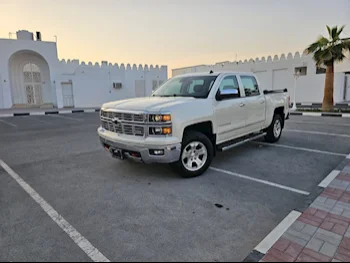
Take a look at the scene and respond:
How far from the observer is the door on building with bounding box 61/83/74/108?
23.5 meters

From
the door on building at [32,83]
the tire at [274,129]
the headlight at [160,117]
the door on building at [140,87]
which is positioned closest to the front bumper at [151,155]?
the headlight at [160,117]

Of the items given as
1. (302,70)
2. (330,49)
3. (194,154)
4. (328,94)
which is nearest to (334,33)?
(330,49)

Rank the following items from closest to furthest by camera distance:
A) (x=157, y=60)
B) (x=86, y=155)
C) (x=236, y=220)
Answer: (x=236, y=220) < (x=86, y=155) < (x=157, y=60)

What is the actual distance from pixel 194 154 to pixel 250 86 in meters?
2.62

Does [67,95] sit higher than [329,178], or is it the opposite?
[67,95]

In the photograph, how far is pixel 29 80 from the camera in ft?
79.0

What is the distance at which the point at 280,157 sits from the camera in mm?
5848

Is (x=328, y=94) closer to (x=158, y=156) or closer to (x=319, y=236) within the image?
(x=158, y=156)

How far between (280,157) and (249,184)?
2.01 m

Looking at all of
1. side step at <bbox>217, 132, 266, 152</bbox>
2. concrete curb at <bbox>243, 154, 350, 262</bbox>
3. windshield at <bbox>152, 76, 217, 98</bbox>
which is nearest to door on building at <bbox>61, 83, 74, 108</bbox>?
windshield at <bbox>152, 76, 217, 98</bbox>

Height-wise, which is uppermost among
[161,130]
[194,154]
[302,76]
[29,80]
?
[29,80]

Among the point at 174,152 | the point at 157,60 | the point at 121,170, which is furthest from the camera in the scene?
the point at 157,60

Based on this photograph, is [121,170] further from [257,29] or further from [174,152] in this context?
[257,29]

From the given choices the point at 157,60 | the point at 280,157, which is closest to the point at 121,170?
the point at 280,157
